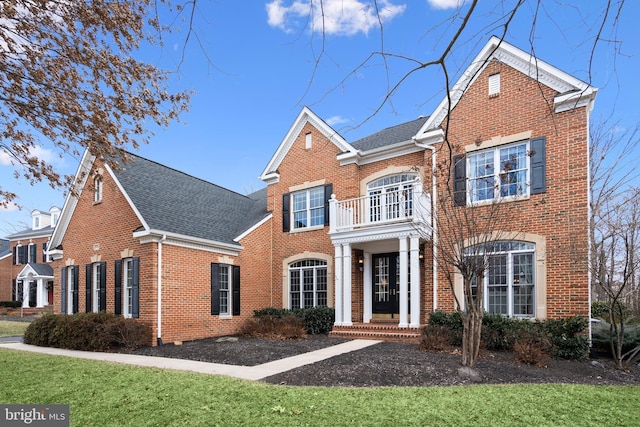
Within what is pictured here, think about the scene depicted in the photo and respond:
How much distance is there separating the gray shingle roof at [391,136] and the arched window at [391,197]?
55.9 inches

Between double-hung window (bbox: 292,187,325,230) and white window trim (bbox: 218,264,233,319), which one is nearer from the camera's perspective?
white window trim (bbox: 218,264,233,319)

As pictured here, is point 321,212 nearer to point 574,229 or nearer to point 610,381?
point 574,229

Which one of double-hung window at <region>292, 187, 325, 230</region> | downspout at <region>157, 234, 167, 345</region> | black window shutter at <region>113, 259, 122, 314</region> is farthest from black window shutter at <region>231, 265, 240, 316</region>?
black window shutter at <region>113, 259, 122, 314</region>

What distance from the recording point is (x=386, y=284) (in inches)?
597

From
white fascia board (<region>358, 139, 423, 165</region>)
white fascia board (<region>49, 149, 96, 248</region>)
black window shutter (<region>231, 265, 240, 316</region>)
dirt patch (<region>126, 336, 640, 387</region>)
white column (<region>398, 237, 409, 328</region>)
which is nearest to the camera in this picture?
dirt patch (<region>126, 336, 640, 387</region>)

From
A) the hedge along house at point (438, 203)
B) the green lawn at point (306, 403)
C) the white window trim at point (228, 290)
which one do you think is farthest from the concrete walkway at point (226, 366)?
the white window trim at point (228, 290)

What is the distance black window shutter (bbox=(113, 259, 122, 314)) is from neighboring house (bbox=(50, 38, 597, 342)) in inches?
3.2

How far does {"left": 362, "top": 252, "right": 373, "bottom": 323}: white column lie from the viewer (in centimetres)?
1520

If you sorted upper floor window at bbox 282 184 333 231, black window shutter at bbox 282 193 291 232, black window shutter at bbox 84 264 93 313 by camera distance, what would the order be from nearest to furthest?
1. black window shutter at bbox 84 264 93 313
2. upper floor window at bbox 282 184 333 231
3. black window shutter at bbox 282 193 291 232

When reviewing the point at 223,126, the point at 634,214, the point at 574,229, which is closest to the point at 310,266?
the point at 223,126

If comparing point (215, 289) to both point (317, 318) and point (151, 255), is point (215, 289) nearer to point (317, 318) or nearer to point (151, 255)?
point (151, 255)

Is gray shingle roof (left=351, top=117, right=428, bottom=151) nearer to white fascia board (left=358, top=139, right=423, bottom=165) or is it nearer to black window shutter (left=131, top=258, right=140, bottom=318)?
white fascia board (left=358, top=139, right=423, bottom=165)

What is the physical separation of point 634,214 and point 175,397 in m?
11.4

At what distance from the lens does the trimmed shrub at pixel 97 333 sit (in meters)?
12.4
